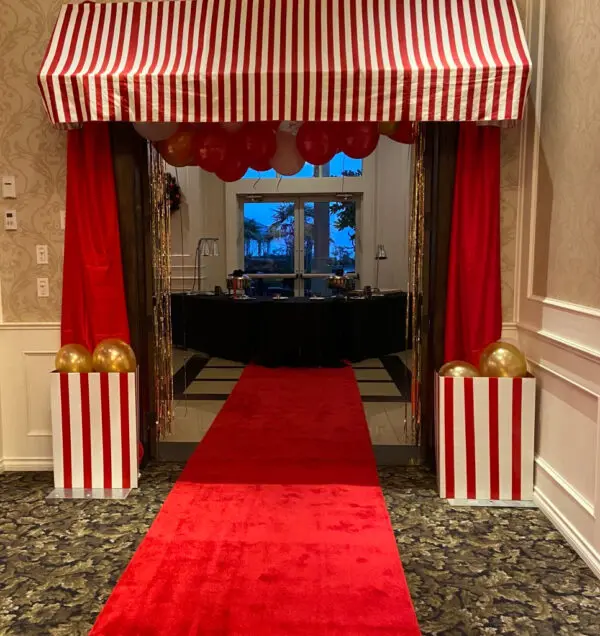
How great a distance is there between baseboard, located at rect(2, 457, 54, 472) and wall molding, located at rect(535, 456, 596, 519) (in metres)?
2.83

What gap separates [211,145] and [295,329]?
3.04 meters

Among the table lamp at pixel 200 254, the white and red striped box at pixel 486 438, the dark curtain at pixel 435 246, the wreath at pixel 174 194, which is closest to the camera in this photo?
the white and red striped box at pixel 486 438

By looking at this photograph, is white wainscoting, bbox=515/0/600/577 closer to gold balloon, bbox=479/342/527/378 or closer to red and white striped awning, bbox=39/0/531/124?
gold balloon, bbox=479/342/527/378

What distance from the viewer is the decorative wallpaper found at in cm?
258

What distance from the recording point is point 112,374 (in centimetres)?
320

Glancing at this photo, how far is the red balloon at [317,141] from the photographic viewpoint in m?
3.80

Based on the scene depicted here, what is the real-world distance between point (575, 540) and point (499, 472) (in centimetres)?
55

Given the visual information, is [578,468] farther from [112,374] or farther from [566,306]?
[112,374]

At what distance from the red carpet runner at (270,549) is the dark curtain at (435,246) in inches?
24.9

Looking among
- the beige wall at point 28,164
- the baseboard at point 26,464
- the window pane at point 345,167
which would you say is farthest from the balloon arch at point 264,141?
the window pane at point 345,167

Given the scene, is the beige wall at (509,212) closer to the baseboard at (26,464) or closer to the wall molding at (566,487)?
the wall molding at (566,487)

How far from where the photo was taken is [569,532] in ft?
8.90

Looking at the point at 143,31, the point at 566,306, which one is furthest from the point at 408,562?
the point at 143,31

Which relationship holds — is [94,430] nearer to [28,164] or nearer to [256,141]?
[28,164]
